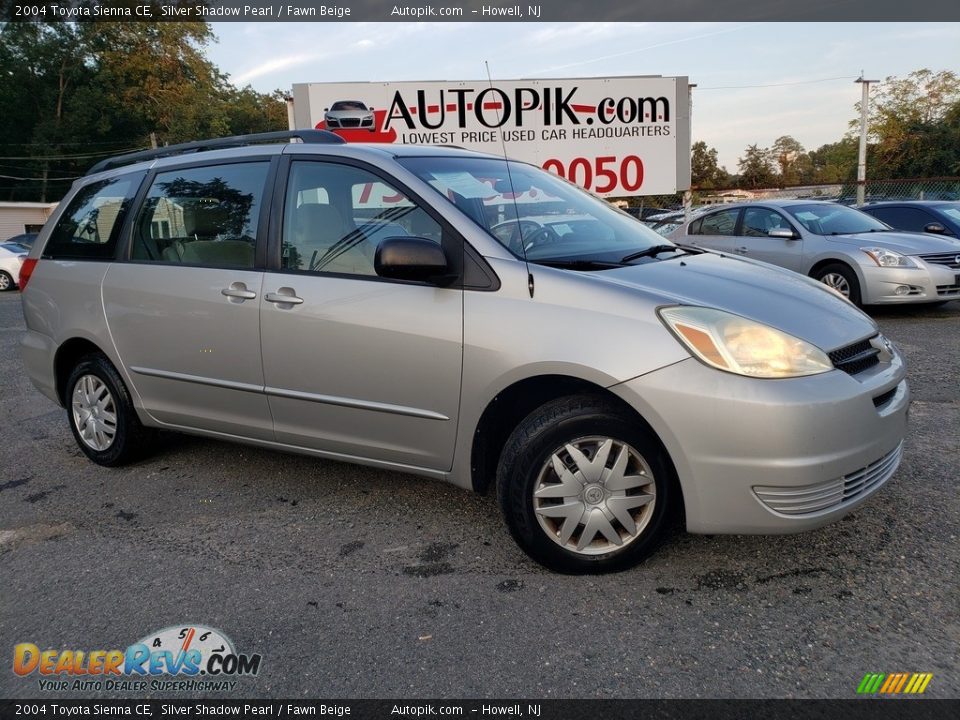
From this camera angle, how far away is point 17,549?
131 inches

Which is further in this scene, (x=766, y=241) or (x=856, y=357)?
(x=766, y=241)

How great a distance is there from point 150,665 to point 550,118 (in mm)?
10918

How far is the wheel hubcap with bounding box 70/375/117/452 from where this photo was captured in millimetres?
4250

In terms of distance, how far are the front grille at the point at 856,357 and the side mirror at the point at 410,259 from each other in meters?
1.50

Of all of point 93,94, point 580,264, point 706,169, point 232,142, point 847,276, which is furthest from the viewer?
point 706,169

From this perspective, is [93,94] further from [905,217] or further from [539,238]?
[539,238]

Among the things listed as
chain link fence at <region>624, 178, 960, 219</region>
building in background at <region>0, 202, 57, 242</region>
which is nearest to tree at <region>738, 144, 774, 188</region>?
chain link fence at <region>624, 178, 960, 219</region>

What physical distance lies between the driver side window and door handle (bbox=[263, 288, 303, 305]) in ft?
0.41

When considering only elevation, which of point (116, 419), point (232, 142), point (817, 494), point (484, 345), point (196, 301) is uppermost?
point (232, 142)

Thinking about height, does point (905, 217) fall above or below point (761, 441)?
above

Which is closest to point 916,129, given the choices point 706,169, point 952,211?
point 706,169

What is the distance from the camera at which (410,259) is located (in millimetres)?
2879

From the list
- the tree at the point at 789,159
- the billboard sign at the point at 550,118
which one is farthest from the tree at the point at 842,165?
the billboard sign at the point at 550,118

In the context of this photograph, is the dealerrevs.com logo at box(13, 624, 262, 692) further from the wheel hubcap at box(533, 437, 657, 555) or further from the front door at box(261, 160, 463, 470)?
the wheel hubcap at box(533, 437, 657, 555)
